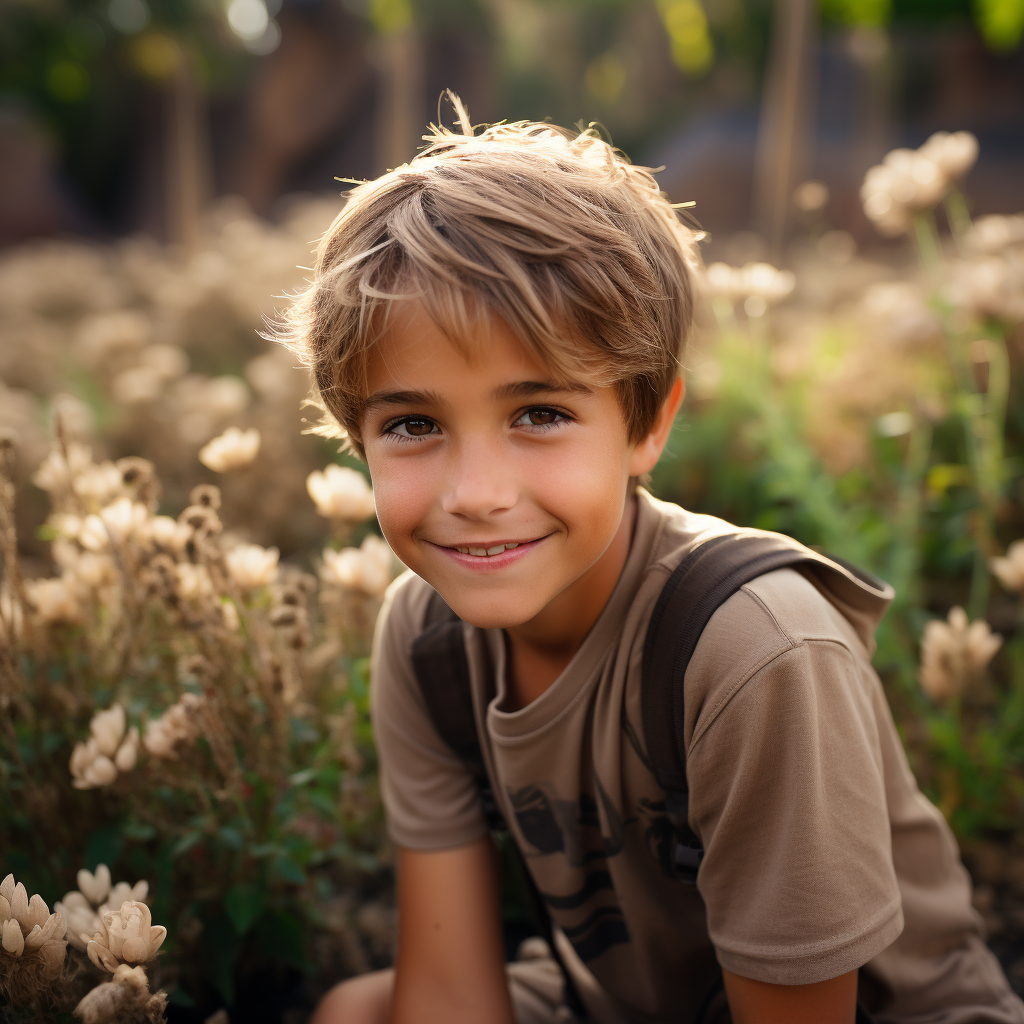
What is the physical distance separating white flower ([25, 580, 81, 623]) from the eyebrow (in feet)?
3.01

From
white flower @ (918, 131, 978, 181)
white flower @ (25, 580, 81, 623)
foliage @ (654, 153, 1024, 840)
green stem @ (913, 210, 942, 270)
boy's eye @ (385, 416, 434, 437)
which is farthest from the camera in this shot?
green stem @ (913, 210, 942, 270)

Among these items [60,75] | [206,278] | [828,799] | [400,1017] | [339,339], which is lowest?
[400,1017]

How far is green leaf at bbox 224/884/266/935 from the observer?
144 cm

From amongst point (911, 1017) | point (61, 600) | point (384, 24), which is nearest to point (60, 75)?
point (384, 24)

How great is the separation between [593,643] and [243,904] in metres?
0.79

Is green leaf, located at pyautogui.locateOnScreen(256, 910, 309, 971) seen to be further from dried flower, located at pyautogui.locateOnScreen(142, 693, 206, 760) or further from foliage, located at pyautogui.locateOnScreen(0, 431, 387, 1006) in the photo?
dried flower, located at pyautogui.locateOnScreen(142, 693, 206, 760)

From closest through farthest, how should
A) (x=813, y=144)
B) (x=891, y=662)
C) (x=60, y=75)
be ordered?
(x=891, y=662) < (x=813, y=144) < (x=60, y=75)

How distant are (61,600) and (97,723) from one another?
0.40 m

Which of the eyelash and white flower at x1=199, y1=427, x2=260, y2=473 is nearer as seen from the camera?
the eyelash

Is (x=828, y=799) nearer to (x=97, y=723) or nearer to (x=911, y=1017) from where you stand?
(x=911, y=1017)

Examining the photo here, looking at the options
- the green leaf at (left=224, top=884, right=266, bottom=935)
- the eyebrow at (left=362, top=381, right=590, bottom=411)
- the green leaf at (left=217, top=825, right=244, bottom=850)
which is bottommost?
the green leaf at (left=224, top=884, right=266, bottom=935)

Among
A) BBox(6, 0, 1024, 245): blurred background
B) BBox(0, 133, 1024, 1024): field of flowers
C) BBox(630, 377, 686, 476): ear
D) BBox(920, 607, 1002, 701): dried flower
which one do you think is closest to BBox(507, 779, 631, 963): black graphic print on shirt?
BBox(0, 133, 1024, 1024): field of flowers

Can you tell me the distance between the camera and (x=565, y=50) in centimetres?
2327

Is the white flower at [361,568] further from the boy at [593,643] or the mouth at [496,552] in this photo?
the mouth at [496,552]
